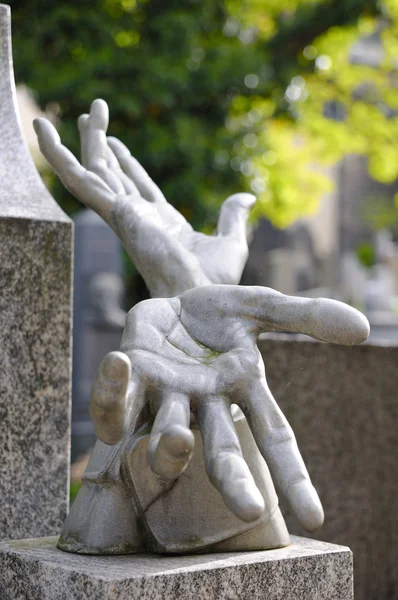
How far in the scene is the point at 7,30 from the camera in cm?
367

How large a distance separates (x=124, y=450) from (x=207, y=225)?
10042mm

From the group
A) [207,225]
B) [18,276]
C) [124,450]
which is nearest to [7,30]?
[18,276]

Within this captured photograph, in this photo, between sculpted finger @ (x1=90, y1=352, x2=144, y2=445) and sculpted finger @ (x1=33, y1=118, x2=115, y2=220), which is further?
sculpted finger @ (x1=33, y1=118, x2=115, y2=220)

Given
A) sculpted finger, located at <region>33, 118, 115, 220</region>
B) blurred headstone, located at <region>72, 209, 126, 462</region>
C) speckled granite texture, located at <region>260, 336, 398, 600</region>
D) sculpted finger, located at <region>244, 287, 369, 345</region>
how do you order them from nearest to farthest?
sculpted finger, located at <region>244, 287, 369, 345</region>, sculpted finger, located at <region>33, 118, 115, 220</region>, speckled granite texture, located at <region>260, 336, 398, 600</region>, blurred headstone, located at <region>72, 209, 126, 462</region>

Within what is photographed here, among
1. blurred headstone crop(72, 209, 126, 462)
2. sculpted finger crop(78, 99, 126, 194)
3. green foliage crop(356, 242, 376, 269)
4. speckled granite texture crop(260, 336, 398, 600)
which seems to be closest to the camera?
sculpted finger crop(78, 99, 126, 194)

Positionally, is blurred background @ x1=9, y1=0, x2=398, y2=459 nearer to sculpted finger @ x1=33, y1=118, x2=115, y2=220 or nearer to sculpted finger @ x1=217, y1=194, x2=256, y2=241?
sculpted finger @ x1=217, y1=194, x2=256, y2=241

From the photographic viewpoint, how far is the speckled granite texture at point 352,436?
4.85 meters

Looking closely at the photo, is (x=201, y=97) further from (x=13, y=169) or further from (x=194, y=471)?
(x=194, y=471)

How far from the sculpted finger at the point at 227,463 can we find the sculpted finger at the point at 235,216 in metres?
1.12

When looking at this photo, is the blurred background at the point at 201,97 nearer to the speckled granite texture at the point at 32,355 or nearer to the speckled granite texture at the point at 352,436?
the speckled granite texture at the point at 352,436

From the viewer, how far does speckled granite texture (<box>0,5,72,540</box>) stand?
11.0 ft

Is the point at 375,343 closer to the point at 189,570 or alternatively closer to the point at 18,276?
the point at 18,276

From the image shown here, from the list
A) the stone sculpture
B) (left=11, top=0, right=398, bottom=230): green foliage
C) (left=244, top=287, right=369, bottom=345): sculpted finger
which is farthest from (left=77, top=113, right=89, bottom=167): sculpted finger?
(left=11, top=0, right=398, bottom=230): green foliage

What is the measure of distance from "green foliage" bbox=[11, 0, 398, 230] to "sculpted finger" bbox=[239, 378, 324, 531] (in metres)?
9.45
